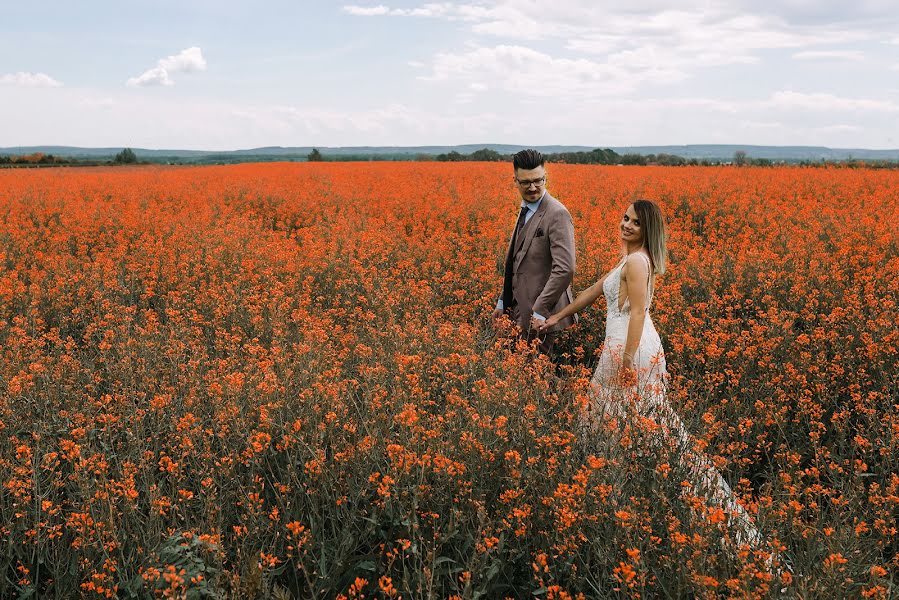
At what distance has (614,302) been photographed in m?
4.20

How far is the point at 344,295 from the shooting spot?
20.8 ft

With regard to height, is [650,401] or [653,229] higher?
[653,229]

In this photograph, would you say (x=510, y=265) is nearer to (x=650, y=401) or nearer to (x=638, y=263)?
(x=638, y=263)

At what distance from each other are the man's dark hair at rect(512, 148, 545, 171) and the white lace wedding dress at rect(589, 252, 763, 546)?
1.00 metres

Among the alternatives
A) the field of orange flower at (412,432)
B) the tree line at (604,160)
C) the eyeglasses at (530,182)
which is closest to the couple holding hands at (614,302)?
the eyeglasses at (530,182)

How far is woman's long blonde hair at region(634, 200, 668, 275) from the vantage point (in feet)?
12.9

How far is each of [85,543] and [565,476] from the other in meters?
1.95

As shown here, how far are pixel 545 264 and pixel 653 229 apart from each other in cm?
99

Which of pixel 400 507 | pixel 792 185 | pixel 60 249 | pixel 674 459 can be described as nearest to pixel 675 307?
pixel 674 459

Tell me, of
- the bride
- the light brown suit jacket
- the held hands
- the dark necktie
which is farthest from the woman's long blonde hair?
the dark necktie

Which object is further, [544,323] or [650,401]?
[544,323]

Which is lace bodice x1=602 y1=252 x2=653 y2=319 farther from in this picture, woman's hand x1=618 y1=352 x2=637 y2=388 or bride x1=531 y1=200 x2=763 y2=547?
woman's hand x1=618 y1=352 x2=637 y2=388

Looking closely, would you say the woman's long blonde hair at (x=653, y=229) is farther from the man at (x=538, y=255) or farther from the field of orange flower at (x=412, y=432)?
Result: the field of orange flower at (x=412, y=432)

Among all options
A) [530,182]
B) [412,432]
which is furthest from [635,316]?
[412,432]
